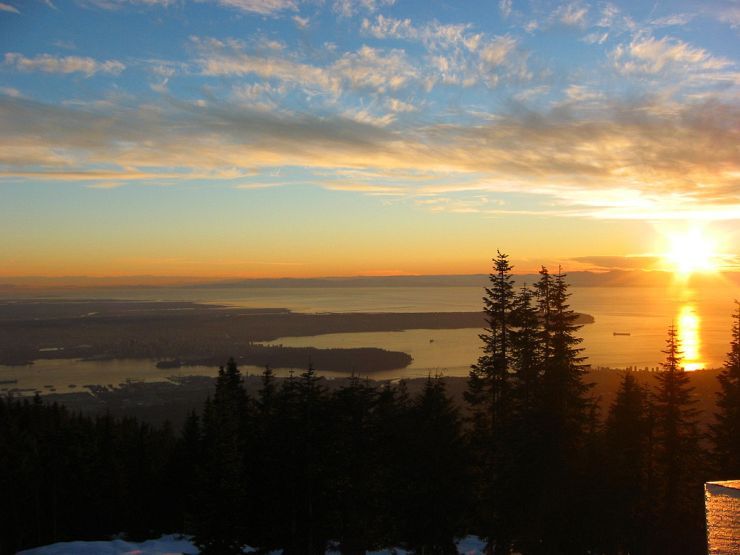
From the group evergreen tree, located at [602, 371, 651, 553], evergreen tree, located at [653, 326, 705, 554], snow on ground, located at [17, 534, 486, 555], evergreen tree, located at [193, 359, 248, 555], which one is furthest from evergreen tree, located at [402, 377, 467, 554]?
evergreen tree, located at [653, 326, 705, 554]

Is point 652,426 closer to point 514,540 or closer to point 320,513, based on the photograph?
point 514,540

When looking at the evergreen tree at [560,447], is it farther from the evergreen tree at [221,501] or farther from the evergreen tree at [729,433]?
the evergreen tree at [221,501]

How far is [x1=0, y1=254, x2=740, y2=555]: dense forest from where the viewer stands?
2219 cm

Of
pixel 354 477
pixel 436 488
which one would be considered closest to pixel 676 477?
pixel 436 488

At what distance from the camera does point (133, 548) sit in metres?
26.4

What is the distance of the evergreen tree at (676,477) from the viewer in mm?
26562

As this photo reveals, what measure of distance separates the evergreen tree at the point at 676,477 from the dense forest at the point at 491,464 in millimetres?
68

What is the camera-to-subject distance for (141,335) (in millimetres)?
192875

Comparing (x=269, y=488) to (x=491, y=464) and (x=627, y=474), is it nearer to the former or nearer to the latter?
(x=491, y=464)

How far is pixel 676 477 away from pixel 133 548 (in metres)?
25.0

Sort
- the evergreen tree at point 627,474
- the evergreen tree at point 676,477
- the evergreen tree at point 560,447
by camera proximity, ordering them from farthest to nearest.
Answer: the evergreen tree at point 676,477 < the evergreen tree at point 627,474 < the evergreen tree at point 560,447

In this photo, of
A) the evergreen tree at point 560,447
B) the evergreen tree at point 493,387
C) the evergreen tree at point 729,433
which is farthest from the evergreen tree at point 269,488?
the evergreen tree at point 729,433

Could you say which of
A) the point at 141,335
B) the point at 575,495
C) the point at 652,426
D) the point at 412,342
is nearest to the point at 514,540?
the point at 575,495

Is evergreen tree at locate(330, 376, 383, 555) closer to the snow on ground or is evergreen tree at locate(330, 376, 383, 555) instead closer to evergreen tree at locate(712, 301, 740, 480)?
the snow on ground
